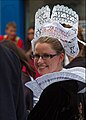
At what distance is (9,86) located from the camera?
6.31 feet

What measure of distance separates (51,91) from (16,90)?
351 millimetres

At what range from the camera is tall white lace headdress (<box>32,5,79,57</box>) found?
2672mm

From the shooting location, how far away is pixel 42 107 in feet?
7.55

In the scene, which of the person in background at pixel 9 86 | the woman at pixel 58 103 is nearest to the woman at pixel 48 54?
the woman at pixel 58 103

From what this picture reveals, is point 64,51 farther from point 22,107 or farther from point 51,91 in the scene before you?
point 22,107

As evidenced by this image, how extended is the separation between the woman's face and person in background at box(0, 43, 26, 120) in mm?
620

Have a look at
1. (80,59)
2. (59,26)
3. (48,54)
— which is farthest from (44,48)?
(80,59)

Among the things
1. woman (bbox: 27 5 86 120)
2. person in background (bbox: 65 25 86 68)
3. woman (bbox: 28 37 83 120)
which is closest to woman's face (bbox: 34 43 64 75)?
woman (bbox: 27 5 86 120)

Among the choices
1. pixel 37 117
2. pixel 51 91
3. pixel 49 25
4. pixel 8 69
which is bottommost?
pixel 37 117

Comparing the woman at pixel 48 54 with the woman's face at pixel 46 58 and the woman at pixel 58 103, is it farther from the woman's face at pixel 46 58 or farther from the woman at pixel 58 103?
the woman at pixel 58 103

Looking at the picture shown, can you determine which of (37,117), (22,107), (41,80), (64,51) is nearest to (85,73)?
(64,51)

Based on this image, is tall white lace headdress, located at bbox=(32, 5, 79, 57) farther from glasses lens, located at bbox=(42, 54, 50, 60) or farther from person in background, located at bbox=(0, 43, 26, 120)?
person in background, located at bbox=(0, 43, 26, 120)

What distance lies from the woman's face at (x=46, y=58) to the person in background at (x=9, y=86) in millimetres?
620

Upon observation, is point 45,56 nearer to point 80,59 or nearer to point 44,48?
point 44,48
